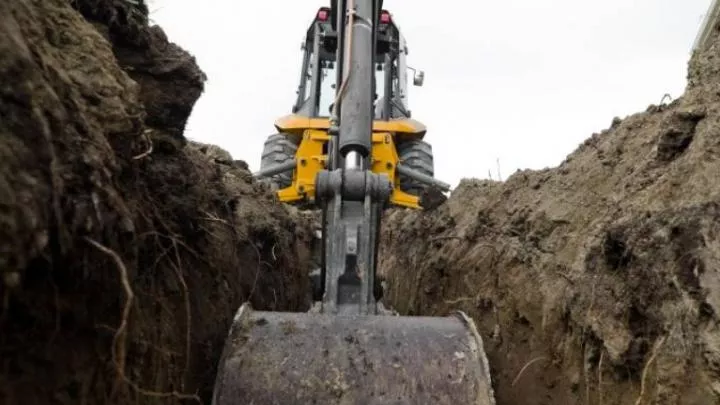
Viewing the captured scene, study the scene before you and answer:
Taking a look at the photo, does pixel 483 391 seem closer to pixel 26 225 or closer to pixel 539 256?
pixel 539 256

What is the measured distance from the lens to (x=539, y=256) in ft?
14.4

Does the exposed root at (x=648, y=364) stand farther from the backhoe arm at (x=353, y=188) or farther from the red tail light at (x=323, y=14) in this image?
the red tail light at (x=323, y=14)

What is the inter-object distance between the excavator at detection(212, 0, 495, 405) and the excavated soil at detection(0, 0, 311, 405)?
0.32m

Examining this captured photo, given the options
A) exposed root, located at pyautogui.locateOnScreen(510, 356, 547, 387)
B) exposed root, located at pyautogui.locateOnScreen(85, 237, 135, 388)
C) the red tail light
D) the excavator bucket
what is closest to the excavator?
the excavator bucket

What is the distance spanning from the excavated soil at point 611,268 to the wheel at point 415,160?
1.16 metres

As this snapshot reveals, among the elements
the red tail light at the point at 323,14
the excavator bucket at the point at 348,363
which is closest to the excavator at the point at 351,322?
the excavator bucket at the point at 348,363

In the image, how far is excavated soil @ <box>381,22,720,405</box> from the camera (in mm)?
2531

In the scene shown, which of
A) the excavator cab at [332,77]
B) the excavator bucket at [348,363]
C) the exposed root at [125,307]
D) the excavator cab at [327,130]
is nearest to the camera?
the exposed root at [125,307]

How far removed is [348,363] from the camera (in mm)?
3160

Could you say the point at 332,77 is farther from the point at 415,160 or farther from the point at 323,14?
the point at 415,160

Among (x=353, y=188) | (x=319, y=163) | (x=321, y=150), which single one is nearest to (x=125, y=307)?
(x=353, y=188)

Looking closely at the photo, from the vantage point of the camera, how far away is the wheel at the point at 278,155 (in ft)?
24.3

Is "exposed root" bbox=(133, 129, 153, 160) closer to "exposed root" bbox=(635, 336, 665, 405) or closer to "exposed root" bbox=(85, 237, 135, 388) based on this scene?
"exposed root" bbox=(85, 237, 135, 388)

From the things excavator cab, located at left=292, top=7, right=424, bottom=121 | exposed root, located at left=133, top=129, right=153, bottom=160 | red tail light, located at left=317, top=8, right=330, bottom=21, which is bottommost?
exposed root, located at left=133, top=129, right=153, bottom=160
